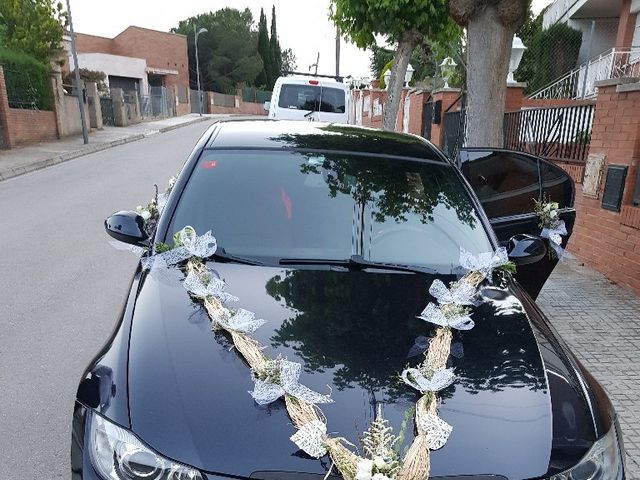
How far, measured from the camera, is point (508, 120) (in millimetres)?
8688

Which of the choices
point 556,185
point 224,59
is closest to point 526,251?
point 556,185

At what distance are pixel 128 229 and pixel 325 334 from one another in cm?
139

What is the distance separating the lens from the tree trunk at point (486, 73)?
→ 5.79m

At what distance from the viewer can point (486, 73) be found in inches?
236

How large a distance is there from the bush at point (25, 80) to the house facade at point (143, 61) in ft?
67.8

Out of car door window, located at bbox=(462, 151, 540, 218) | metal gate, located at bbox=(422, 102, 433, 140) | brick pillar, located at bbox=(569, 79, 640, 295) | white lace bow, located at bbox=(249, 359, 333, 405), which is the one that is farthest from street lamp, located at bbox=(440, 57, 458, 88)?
white lace bow, located at bbox=(249, 359, 333, 405)

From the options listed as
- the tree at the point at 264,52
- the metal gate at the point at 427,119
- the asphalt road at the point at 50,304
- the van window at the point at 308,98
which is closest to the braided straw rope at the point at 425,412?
the asphalt road at the point at 50,304

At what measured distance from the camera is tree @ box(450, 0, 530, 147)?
5684 mm

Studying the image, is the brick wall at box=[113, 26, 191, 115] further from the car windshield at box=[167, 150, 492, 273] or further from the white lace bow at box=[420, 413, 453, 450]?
the white lace bow at box=[420, 413, 453, 450]

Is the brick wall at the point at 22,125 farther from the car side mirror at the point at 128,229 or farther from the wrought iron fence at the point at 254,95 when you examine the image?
the wrought iron fence at the point at 254,95

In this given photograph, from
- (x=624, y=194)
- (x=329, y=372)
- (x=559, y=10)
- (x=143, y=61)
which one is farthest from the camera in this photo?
(x=143, y=61)

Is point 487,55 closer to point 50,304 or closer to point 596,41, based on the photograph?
point 50,304

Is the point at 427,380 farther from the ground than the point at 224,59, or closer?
closer

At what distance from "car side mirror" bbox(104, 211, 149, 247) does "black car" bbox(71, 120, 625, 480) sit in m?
0.01
